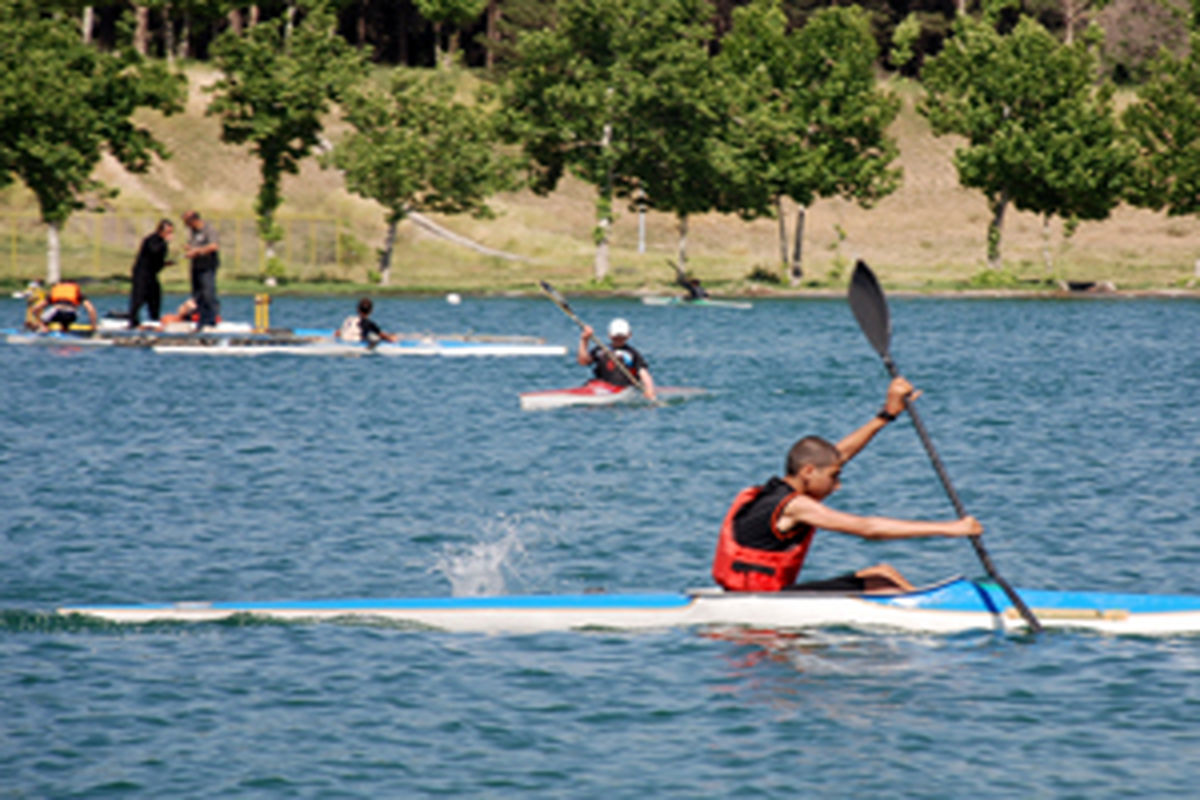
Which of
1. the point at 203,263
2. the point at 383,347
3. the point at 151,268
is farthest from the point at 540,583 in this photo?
the point at 151,268

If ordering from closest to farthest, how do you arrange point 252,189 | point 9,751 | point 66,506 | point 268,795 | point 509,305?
point 268,795, point 9,751, point 66,506, point 509,305, point 252,189

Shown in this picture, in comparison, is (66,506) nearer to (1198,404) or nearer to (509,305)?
(1198,404)

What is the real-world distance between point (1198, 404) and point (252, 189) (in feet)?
212

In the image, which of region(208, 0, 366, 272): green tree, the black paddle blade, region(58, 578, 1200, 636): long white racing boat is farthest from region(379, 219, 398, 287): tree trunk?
region(58, 578, 1200, 636): long white racing boat

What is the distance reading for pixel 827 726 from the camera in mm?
10578

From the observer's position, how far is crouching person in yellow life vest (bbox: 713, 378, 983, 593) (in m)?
11.5

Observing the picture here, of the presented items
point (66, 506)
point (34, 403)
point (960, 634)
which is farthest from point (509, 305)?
point (960, 634)

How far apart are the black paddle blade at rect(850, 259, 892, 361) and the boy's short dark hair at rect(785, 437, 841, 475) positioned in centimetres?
331

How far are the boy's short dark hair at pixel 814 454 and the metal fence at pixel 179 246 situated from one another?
63.1 meters

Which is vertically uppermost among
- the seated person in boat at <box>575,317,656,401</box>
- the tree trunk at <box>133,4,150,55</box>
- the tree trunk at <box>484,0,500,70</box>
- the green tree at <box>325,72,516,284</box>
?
the tree trunk at <box>484,0,500,70</box>

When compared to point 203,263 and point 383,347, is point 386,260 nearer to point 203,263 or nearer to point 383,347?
point 383,347

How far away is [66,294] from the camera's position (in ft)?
124

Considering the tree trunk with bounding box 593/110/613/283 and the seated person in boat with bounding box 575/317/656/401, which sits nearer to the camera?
the seated person in boat with bounding box 575/317/656/401

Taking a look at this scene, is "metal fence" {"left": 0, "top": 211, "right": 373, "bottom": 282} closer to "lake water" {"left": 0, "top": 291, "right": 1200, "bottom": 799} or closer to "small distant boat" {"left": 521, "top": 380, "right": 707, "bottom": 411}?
"lake water" {"left": 0, "top": 291, "right": 1200, "bottom": 799}
